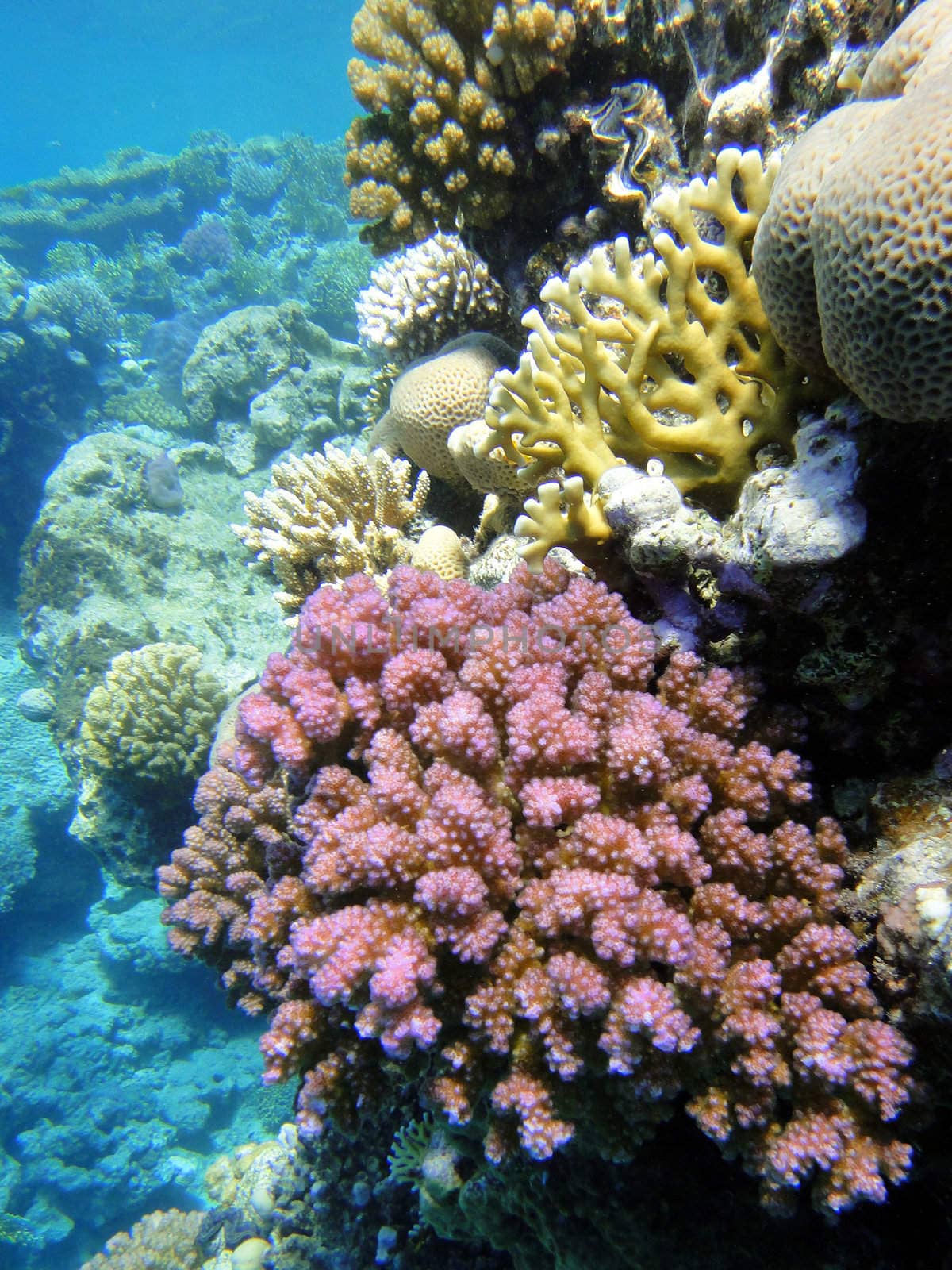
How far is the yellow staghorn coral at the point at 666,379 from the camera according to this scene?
7.47 feet

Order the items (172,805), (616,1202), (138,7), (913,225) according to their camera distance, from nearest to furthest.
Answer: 1. (913,225)
2. (616,1202)
3. (172,805)
4. (138,7)

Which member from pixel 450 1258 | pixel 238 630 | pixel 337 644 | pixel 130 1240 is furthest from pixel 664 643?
pixel 130 1240

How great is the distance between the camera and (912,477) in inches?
69.4

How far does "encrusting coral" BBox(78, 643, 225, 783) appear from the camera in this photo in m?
5.95

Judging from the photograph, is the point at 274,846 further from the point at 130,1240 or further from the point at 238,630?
the point at 130,1240

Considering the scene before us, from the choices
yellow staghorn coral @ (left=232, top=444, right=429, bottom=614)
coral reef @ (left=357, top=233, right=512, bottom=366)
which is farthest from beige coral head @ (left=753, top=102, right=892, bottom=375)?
coral reef @ (left=357, top=233, right=512, bottom=366)

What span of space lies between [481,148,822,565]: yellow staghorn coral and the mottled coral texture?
1.71 feet

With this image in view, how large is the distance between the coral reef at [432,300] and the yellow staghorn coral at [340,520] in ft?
3.68

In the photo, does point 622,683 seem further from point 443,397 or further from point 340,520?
point 340,520

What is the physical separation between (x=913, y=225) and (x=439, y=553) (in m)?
2.57

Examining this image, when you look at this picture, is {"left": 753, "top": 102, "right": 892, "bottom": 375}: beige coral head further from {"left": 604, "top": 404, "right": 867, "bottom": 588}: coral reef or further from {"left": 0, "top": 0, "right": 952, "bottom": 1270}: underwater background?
{"left": 604, "top": 404, "right": 867, "bottom": 588}: coral reef

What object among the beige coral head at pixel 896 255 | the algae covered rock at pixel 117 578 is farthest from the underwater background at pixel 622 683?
the algae covered rock at pixel 117 578

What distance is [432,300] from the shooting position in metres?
4.54

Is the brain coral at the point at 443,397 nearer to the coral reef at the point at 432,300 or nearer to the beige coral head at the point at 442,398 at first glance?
the beige coral head at the point at 442,398
